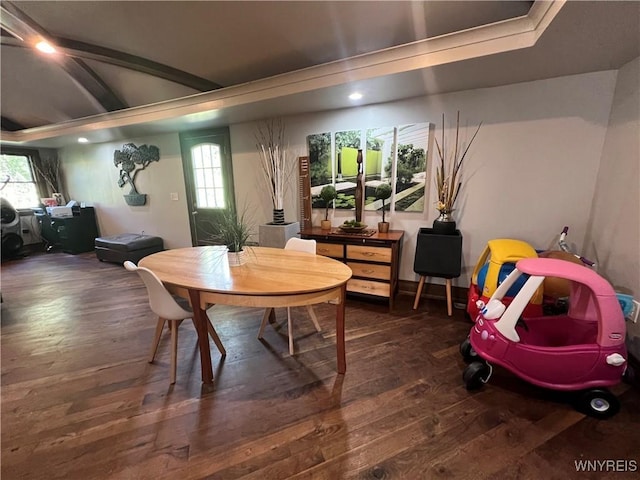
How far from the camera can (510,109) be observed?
2.44 meters

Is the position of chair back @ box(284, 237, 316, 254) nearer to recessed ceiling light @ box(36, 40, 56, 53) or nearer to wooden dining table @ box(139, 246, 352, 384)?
wooden dining table @ box(139, 246, 352, 384)

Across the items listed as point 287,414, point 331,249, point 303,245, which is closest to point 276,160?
point 331,249

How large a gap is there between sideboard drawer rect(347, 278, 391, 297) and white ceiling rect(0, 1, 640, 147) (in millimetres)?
1917

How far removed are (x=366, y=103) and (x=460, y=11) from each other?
1174 mm

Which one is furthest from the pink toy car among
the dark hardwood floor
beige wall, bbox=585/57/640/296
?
beige wall, bbox=585/57/640/296

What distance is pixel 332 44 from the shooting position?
226 centimetres

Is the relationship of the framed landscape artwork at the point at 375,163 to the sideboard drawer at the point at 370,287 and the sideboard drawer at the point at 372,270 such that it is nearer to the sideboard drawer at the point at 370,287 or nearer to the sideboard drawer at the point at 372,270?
the sideboard drawer at the point at 372,270

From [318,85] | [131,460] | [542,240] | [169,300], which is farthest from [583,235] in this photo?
[131,460]

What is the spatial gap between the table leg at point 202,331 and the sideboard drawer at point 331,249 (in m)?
1.51

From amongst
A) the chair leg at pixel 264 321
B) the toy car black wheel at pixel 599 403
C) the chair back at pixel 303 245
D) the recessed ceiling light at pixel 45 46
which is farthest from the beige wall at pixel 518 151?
the recessed ceiling light at pixel 45 46

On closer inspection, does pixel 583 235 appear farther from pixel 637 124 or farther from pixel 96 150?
pixel 96 150

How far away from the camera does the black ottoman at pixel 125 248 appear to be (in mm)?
4332

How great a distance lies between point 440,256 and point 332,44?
85.8 inches

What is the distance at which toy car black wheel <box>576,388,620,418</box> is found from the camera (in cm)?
143
